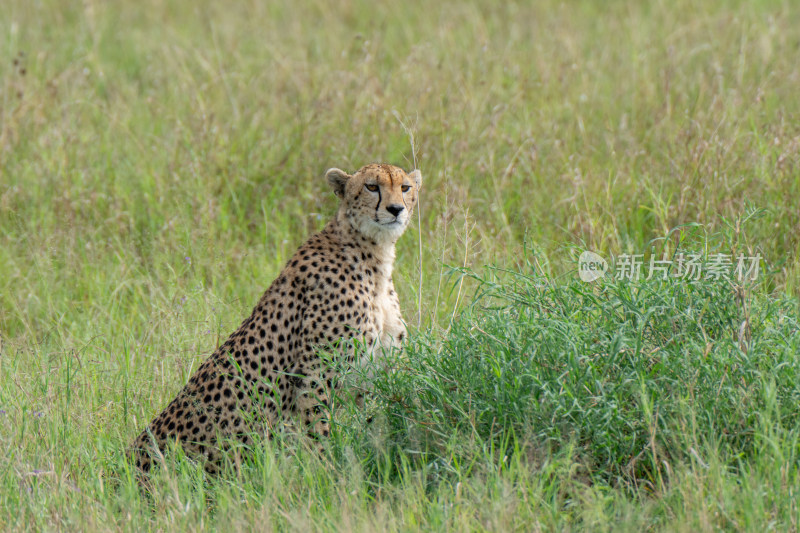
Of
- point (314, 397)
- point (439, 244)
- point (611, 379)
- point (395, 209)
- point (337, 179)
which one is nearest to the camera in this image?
point (611, 379)

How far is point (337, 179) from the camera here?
359cm

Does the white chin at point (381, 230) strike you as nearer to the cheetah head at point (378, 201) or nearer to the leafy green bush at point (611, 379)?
the cheetah head at point (378, 201)

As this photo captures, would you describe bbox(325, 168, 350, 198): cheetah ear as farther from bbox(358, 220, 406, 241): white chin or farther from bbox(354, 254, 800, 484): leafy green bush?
bbox(354, 254, 800, 484): leafy green bush

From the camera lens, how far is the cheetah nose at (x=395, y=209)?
340cm

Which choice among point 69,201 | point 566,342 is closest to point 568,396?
point 566,342

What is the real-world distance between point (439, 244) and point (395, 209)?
60 centimetres

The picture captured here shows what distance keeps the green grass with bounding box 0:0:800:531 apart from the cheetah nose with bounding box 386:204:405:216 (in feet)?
0.89

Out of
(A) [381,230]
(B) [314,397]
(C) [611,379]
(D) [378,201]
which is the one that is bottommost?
(B) [314,397]

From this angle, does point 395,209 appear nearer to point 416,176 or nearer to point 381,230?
point 381,230

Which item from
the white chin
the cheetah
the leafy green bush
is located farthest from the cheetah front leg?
the white chin

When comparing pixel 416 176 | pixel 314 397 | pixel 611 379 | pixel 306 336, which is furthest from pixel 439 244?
pixel 611 379

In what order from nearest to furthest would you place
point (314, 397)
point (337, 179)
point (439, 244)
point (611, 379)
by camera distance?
point (611, 379) < point (314, 397) < point (337, 179) < point (439, 244)

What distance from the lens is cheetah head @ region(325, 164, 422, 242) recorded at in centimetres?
343

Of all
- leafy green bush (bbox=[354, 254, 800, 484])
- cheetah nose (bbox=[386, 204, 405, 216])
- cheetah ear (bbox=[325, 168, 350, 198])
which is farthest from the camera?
cheetah ear (bbox=[325, 168, 350, 198])
